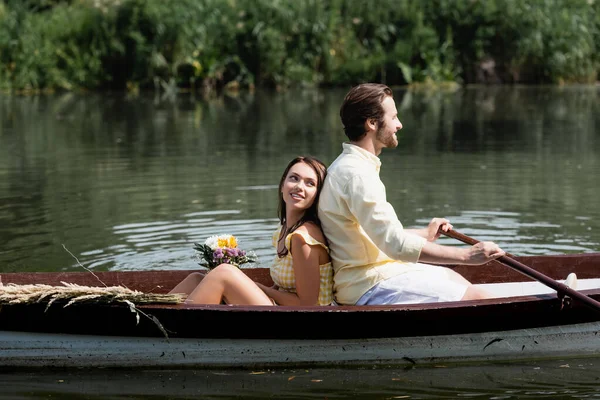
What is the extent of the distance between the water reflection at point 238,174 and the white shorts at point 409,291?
2.60 m

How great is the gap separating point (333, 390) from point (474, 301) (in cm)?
79

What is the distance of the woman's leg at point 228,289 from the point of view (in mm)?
5414

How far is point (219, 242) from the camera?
593 cm

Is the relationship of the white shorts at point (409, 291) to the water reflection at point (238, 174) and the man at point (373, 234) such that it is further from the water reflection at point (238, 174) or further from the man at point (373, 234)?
the water reflection at point (238, 174)

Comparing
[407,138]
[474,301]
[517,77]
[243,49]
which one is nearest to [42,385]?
[474,301]

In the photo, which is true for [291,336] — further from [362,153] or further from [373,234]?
[362,153]

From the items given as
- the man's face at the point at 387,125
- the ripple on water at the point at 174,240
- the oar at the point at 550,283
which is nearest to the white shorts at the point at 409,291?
the oar at the point at 550,283

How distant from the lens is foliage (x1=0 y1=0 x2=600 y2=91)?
25359 millimetres

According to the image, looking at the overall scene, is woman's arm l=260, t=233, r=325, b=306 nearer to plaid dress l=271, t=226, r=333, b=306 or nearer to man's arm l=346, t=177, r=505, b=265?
plaid dress l=271, t=226, r=333, b=306

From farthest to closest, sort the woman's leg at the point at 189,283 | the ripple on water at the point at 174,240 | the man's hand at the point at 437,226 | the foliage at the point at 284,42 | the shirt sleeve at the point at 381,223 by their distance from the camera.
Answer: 1. the foliage at the point at 284,42
2. the ripple on water at the point at 174,240
3. the woman's leg at the point at 189,283
4. the man's hand at the point at 437,226
5. the shirt sleeve at the point at 381,223

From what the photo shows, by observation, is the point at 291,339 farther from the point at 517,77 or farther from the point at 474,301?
the point at 517,77

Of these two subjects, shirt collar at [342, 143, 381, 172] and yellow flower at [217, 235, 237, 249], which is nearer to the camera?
shirt collar at [342, 143, 381, 172]

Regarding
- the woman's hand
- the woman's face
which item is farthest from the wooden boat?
the woman's face

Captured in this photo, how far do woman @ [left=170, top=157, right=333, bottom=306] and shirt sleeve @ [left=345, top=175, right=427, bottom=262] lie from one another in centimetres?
31
